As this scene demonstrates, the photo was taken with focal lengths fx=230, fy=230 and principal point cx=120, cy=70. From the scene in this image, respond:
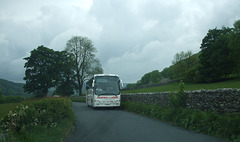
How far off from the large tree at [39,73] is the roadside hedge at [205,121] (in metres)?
34.0

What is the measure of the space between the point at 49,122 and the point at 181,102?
23.7ft

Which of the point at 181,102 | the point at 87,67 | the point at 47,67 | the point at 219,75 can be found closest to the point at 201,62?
the point at 219,75

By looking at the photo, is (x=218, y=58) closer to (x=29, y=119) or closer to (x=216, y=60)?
(x=216, y=60)

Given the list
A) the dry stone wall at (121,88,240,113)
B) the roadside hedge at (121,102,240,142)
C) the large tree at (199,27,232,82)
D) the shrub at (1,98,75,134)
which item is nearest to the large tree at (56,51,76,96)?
the large tree at (199,27,232,82)

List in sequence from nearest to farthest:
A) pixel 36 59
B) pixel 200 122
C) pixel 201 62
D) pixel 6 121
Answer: pixel 6 121 < pixel 200 122 < pixel 36 59 < pixel 201 62

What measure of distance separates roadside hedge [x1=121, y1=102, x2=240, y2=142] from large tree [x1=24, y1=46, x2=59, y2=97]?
111 ft

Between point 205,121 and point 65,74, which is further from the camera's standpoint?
point 65,74

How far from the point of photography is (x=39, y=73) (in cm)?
4428

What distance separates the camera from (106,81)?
23109 mm

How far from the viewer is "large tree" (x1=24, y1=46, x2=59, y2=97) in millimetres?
43906

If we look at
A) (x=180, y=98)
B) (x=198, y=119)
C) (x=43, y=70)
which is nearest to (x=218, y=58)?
(x=43, y=70)

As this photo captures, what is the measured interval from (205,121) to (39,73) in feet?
132

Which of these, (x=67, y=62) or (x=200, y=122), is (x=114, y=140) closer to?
(x=200, y=122)

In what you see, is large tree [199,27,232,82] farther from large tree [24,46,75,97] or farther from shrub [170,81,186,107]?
shrub [170,81,186,107]
